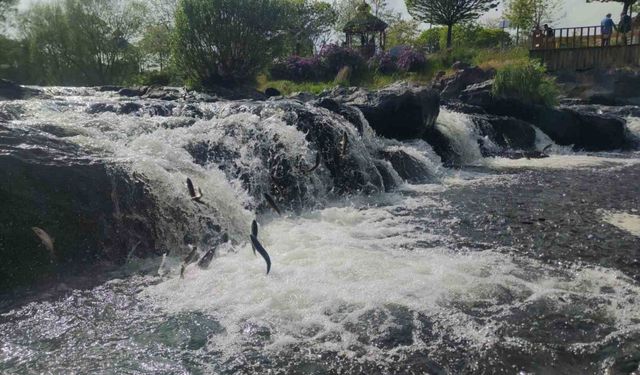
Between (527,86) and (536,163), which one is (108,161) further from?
(527,86)

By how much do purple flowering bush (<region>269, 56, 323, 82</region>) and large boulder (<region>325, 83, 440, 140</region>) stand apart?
15.2 meters

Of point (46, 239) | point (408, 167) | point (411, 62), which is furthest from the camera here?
point (411, 62)

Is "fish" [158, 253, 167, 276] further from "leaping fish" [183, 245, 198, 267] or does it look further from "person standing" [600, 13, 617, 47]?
"person standing" [600, 13, 617, 47]

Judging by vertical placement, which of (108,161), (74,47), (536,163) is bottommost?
(536,163)

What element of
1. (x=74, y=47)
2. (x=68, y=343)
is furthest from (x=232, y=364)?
(x=74, y=47)

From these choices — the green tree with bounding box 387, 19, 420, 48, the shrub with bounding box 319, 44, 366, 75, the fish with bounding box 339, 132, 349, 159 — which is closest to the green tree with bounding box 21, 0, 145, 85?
the shrub with bounding box 319, 44, 366, 75

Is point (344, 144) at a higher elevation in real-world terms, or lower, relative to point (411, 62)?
lower

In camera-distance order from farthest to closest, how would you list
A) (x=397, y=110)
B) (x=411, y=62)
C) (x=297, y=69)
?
(x=297, y=69)
(x=411, y=62)
(x=397, y=110)

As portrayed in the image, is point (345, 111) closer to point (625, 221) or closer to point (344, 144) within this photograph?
point (344, 144)

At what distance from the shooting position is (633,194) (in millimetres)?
7992

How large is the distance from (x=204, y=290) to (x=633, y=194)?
6.74 m

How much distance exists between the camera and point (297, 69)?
26250 millimetres

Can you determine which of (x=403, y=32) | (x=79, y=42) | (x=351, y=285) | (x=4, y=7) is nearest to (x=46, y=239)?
(x=351, y=285)

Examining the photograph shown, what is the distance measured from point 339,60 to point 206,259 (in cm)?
2217
